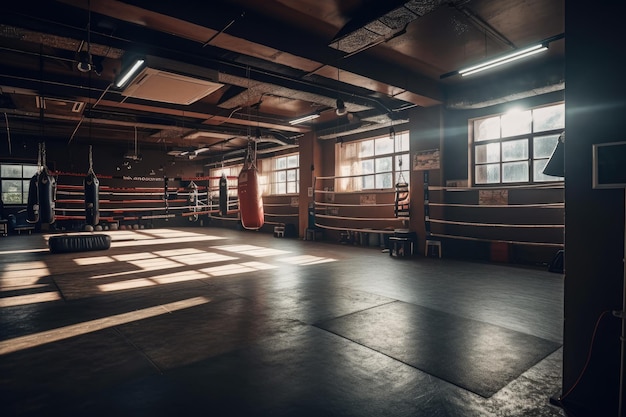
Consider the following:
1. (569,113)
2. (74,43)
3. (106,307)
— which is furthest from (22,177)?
(569,113)

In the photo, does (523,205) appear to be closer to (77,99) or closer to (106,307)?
(106,307)

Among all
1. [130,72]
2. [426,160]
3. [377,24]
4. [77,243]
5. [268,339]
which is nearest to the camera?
[268,339]

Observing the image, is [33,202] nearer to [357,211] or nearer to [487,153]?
[357,211]

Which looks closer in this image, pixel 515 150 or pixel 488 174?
pixel 515 150

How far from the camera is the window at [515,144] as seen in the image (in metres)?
6.40

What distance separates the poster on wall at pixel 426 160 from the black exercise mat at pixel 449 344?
15.3 ft

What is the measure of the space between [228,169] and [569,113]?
14.8 m

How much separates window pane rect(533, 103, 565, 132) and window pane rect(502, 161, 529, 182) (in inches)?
27.1

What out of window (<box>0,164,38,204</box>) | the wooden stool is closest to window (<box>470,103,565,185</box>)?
the wooden stool

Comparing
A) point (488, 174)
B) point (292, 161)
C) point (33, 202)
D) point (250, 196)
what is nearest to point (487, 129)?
point (488, 174)

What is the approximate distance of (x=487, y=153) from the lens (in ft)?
24.0

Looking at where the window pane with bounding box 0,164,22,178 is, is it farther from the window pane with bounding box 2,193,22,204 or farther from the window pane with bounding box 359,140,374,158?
the window pane with bounding box 359,140,374,158

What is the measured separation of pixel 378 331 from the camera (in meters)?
3.10

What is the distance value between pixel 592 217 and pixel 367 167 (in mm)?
7993
